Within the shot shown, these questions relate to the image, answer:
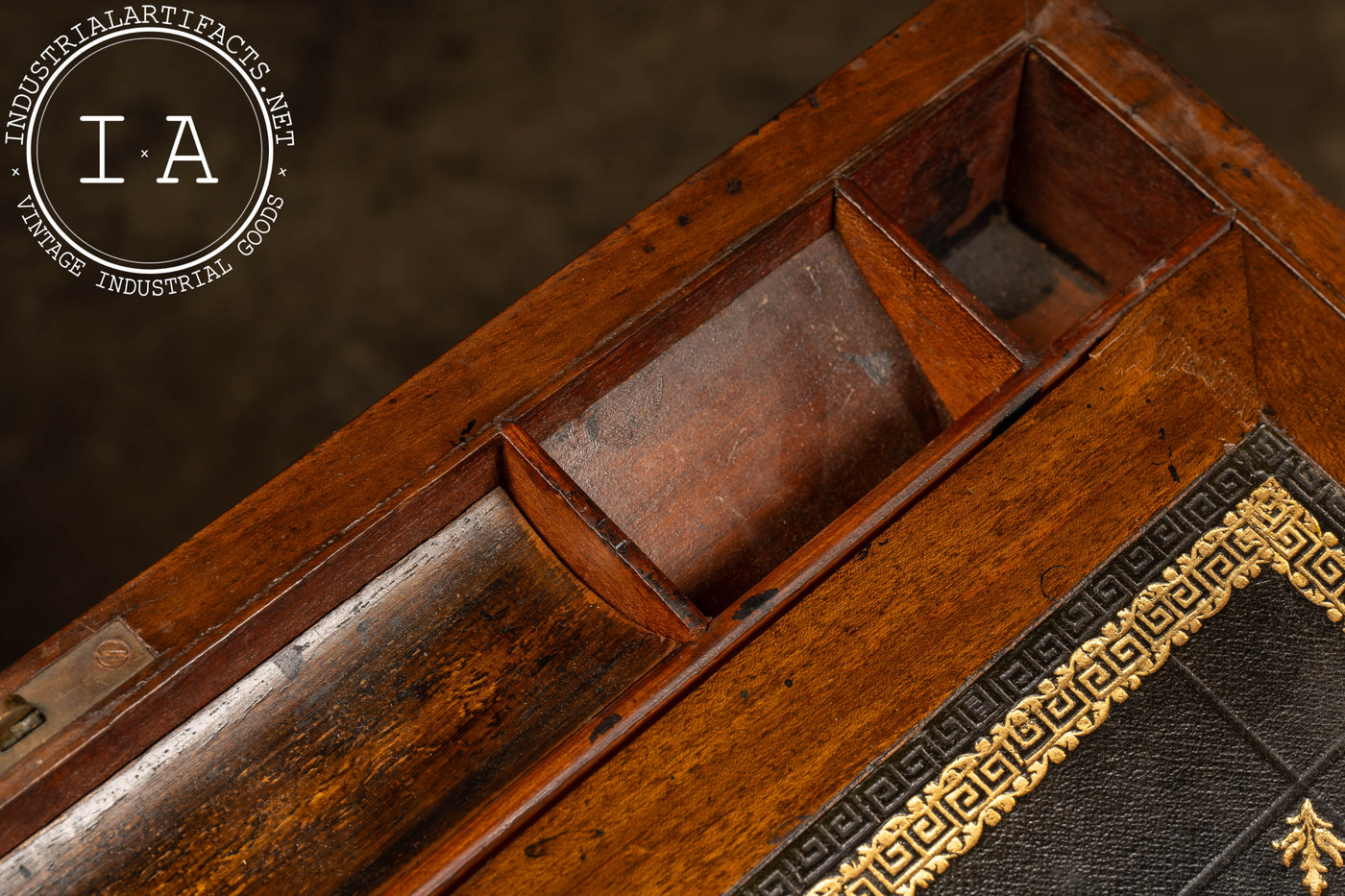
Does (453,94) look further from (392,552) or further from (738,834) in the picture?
(738,834)

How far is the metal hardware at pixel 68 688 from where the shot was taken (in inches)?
64.2

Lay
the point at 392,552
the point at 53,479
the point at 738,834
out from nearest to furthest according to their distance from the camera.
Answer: the point at 738,834
the point at 392,552
the point at 53,479

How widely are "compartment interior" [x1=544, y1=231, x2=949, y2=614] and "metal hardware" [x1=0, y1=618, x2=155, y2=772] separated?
2.09 ft

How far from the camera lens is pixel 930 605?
176cm

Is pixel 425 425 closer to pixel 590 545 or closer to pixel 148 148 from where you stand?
pixel 590 545

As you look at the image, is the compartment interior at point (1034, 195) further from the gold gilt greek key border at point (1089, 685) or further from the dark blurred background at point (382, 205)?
the dark blurred background at point (382, 205)

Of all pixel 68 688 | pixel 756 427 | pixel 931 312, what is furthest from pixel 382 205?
pixel 68 688

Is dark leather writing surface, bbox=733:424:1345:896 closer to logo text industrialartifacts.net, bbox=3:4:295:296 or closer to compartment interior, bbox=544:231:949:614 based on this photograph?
compartment interior, bbox=544:231:949:614

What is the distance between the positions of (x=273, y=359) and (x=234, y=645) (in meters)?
1.69

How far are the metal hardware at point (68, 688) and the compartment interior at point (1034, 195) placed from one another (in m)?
1.25

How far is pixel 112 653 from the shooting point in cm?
169

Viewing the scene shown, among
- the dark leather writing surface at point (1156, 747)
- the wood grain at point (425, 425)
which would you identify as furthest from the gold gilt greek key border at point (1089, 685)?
the wood grain at point (425, 425)

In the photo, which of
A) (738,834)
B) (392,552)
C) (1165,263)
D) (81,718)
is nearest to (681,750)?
(738,834)

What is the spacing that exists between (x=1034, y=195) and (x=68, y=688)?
69.1 inches
